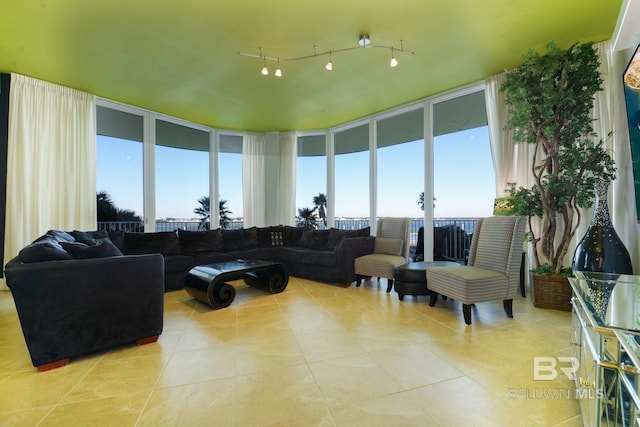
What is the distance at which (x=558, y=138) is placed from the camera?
117 inches

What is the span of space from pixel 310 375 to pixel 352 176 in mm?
4884

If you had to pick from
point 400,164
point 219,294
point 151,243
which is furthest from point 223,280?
point 400,164

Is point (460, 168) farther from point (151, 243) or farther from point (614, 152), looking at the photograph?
point (151, 243)

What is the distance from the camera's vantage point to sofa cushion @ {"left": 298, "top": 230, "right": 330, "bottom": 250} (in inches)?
189

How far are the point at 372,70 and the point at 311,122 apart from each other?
2470 millimetres

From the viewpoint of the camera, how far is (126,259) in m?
2.18

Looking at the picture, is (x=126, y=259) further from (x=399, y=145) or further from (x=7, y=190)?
(x=399, y=145)

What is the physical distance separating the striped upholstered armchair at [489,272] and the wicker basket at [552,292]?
530 mm

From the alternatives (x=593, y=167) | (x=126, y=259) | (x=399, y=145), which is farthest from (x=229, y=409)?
(x=399, y=145)

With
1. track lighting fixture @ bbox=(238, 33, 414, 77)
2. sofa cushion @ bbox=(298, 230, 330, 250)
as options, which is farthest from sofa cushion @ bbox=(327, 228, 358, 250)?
track lighting fixture @ bbox=(238, 33, 414, 77)

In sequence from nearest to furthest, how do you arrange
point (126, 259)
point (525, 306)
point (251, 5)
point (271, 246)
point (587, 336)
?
point (587, 336), point (126, 259), point (251, 5), point (525, 306), point (271, 246)

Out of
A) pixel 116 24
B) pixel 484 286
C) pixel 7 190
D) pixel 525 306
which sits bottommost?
pixel 525 306

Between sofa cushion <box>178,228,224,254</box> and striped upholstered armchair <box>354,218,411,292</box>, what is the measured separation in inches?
95.9

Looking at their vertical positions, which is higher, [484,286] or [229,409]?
[484,286]
